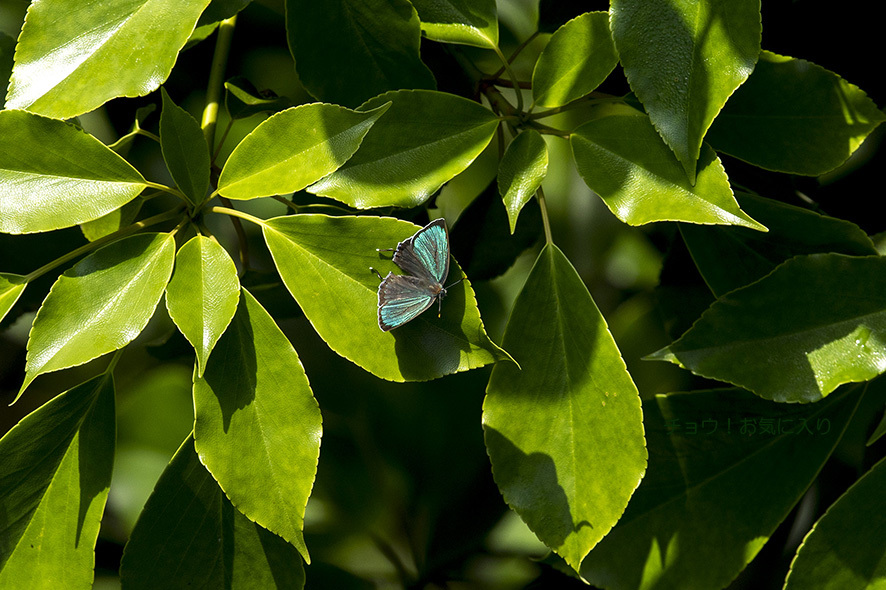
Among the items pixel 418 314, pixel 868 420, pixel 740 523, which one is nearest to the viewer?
pixel 418 314

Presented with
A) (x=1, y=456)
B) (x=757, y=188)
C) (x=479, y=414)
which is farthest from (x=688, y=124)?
(x=1, y=456)

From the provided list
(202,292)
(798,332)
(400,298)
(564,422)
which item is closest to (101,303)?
(202,292)

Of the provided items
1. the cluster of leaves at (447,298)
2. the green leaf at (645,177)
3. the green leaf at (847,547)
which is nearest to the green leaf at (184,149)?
the cluster of leaves at (447,298)

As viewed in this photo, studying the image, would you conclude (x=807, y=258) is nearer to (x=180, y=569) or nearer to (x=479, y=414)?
(x=479, y=414)

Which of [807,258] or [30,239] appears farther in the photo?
[30,239]

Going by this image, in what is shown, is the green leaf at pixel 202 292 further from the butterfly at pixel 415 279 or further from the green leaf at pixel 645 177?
the green leaf at pixel 645 177
